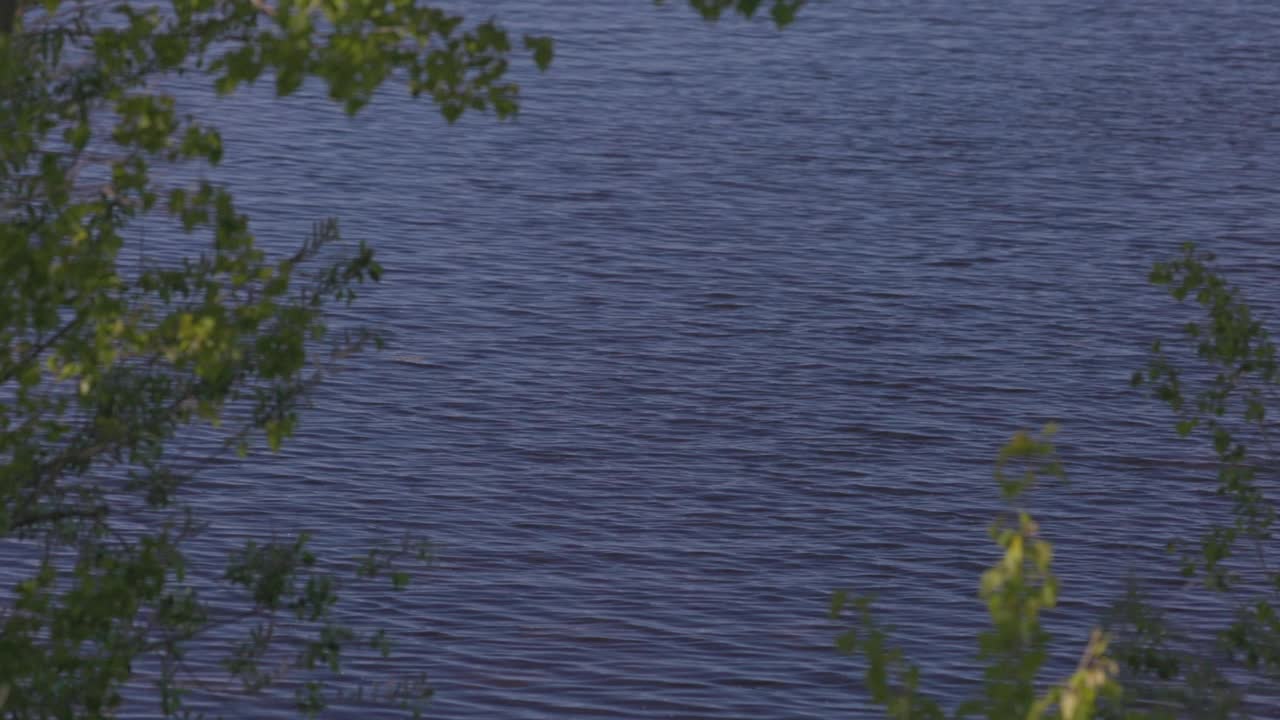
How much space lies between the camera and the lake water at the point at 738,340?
11.6 metres

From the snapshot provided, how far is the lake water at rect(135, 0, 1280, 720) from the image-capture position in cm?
1163

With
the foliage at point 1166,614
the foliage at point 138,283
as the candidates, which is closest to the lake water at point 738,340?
the foliage at point 1166,614

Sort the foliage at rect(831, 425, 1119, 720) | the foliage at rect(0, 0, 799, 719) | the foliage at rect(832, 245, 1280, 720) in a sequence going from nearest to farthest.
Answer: the foliage at rect(831, 425, 1119, 720) < the foliage at rect(832, 245, 1280, 720) < the foliage at rect(0, 0, 799, 719)

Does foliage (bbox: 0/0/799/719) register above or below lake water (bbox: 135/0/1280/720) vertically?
above

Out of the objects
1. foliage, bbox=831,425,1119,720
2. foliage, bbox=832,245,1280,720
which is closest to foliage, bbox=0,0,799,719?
foliage, bbox=831,425,1119,720

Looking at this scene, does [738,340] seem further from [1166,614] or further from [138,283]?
[138,283]

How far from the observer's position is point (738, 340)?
16688mm

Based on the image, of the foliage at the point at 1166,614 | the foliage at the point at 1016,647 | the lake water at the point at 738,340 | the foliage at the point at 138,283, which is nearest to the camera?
the foliage at the point at 1016,647

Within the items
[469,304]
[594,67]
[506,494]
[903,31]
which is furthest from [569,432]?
[903,31]

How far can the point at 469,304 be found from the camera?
17266 mm

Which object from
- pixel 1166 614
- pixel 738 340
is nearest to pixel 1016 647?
pixel 1166 614

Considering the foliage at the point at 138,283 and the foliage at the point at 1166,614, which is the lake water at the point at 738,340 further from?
the foliage at the point at 138,283

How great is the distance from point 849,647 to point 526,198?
16292mm

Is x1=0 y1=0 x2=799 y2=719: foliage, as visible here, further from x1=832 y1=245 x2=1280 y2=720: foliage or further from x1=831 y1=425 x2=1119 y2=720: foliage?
x1=832 y1=245 x2=1280 y2=720: foliage
